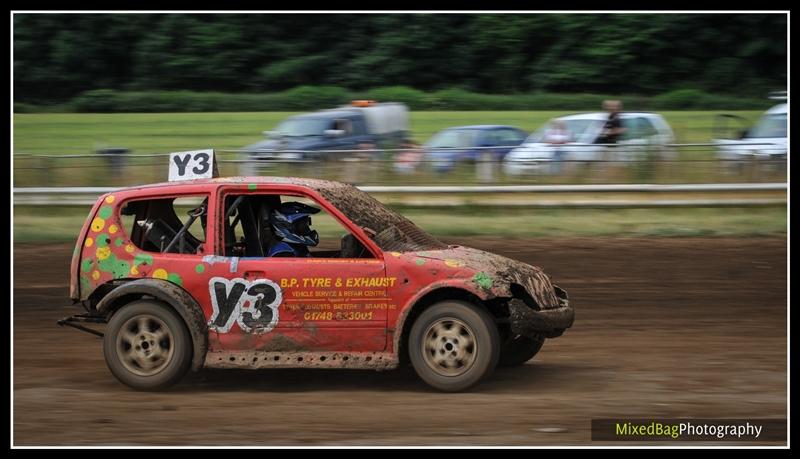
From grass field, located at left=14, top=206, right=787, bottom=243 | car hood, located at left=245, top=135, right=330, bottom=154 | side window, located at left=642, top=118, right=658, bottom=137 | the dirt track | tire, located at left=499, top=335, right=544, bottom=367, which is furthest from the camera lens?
car hood, located at left=245, top=135, right=330, bottom=154

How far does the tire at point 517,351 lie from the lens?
29.0ft

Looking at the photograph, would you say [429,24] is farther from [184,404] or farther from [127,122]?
[184,404]

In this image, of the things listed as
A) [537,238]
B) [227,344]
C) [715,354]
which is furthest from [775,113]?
[227,344]

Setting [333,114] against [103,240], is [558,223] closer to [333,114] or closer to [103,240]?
[333,114]

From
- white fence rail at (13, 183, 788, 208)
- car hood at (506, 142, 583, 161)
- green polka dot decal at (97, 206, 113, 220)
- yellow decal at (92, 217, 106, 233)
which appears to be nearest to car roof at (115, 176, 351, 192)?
green polka dot decal at (97, 206, 113, 220)

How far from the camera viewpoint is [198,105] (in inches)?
963

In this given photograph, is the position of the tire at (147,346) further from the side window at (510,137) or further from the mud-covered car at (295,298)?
the side window at (510,137)

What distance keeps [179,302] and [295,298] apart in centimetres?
80

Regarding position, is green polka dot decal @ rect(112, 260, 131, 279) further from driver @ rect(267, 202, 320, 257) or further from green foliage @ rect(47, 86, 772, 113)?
green foliage @ rect(47, 86, 772, 113)

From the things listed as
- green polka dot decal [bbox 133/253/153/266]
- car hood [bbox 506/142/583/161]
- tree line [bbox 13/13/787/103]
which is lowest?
green polka dot decal [bbox 133/253/153/266]

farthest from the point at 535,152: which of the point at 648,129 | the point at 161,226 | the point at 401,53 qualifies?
the point at 161,226

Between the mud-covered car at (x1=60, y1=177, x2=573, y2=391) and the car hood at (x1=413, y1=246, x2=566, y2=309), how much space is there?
0.01 m

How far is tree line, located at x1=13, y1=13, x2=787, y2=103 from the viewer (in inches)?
969

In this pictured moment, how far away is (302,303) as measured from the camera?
7945mm
